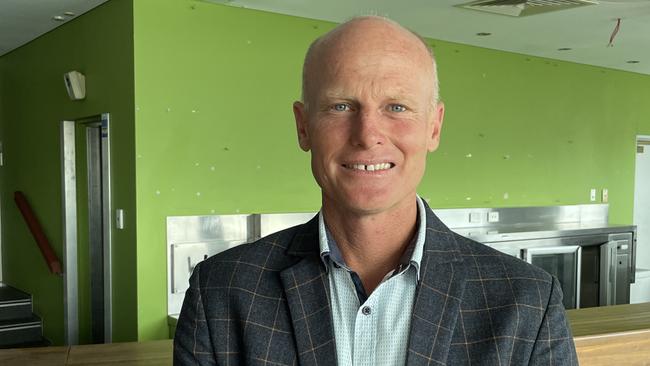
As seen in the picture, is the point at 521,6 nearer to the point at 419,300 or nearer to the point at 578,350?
the point at 578,350

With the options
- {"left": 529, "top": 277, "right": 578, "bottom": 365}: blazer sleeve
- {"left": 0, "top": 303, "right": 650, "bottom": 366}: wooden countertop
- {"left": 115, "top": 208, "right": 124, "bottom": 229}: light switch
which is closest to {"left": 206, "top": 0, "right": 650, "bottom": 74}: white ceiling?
{"left": 115, "top": 208, "right": 124, "bottom": 229}: light switch

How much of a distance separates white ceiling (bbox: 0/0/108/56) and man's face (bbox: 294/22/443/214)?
11.7ft

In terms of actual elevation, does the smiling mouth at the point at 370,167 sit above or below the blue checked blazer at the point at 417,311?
above

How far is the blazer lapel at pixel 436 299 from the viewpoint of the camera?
1.01 m

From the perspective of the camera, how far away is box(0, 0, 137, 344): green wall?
4.10 metres

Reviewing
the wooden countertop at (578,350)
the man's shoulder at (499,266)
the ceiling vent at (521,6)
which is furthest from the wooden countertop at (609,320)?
the ceiling vent at (521,6)

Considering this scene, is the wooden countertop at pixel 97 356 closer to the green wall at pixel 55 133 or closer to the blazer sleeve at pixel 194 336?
the blazer sleeve at pixel 194 336

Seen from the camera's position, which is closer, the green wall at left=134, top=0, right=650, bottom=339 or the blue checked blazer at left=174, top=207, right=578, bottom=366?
the blue checked blazer at left=174, top=207, right=578, bottom=366

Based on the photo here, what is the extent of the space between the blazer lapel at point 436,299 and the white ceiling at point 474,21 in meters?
3.03

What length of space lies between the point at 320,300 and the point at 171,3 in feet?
10.8

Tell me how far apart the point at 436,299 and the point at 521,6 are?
3.40 m

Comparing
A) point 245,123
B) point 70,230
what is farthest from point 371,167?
point 70,230

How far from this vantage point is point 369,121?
1016mm

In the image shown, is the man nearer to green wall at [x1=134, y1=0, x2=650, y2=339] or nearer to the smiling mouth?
the smiling mouth
